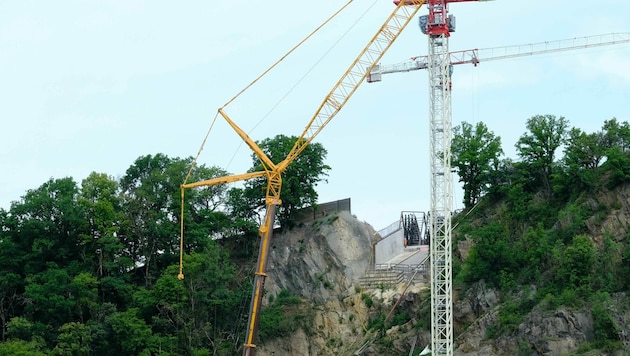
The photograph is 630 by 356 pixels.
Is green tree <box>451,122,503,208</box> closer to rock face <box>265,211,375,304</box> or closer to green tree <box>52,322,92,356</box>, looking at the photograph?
rock face <box>265,211,375,304</box>

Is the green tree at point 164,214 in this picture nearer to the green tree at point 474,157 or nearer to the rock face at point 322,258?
the rock face at point 322,258

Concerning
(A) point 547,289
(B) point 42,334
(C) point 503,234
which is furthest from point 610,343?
Result: (B) point 42,334

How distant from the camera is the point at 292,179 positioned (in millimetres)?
109438

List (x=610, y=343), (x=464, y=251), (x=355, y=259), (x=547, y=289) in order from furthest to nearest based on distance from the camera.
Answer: (x=355, y=259)
(x=464, y=251)
(x=547, y=289)
(x=610, y=343)

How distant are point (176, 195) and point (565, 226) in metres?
33.1

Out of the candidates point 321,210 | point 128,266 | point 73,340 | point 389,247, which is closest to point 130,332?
point 73,340

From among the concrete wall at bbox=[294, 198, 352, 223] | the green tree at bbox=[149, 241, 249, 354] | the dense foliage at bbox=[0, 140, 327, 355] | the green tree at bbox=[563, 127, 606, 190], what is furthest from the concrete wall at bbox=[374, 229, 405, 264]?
the green tree at bbox=[563, 127, 606, 190]

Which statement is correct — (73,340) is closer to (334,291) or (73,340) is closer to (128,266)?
(128,266)

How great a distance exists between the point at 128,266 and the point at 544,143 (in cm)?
3465

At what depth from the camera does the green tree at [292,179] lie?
109688 millimetres

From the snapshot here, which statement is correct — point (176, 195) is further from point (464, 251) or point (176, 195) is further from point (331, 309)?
point (464, 251)

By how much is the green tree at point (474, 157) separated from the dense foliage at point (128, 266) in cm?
1181

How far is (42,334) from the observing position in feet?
339

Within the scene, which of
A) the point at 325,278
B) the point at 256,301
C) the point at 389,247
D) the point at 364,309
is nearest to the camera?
the point at 256,301
